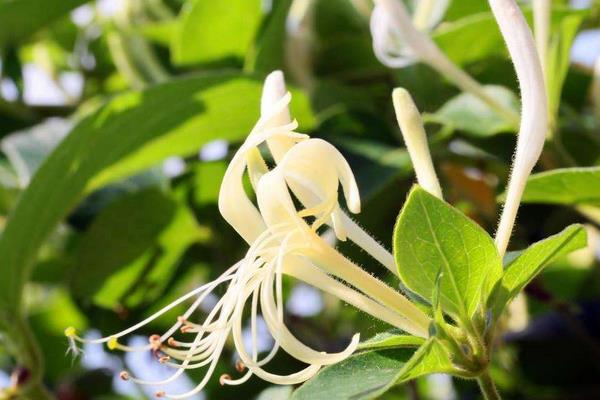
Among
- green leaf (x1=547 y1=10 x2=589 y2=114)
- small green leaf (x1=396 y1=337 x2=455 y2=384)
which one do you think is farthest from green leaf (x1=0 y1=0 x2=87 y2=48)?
small green leaf (x1=396 y1=337 x2=455 y2=384)

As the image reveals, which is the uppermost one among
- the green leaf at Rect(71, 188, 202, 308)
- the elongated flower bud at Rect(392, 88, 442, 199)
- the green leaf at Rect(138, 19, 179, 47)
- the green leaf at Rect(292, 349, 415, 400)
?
the elongated flower bud at Rect(392, 88, 442, 199)

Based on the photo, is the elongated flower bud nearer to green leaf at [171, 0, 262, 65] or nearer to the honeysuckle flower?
the honeysuckle flower

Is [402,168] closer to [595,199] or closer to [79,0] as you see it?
[595,199]

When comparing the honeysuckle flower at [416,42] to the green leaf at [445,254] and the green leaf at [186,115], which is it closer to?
the green leaf at [186,115]

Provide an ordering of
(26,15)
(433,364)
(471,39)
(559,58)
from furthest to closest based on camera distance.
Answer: (26,15) → (471,39) → (559,58) → (433,364)

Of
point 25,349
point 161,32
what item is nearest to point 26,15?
point 161,32

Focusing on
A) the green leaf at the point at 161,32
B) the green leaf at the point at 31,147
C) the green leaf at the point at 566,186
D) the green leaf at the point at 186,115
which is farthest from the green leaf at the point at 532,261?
the green leaf at the point at 161,32

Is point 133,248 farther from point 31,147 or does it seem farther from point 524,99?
point 524,99

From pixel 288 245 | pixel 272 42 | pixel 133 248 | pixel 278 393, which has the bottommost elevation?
pixel 133 248
